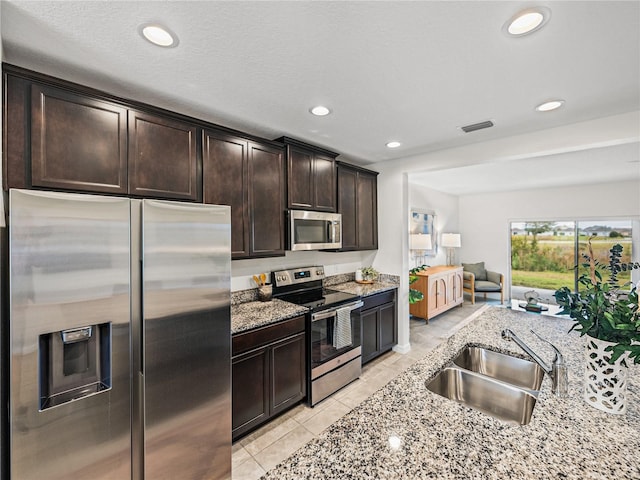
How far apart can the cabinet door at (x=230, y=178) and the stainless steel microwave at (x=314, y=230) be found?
1.63ft

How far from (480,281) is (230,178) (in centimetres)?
632

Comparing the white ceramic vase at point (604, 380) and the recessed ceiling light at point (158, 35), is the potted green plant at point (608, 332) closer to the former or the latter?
the white ceramic vase at point (604, 380)

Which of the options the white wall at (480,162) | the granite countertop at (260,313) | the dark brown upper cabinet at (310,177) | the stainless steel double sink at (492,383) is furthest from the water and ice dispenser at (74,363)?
the white wall at (480,162)

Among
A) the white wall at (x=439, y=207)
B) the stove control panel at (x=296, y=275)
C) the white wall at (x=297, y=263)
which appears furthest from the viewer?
the white wall at (x=439, y=207)

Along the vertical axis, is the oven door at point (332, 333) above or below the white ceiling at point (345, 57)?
below

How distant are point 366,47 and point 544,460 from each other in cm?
179

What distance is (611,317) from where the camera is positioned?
1.02 meters

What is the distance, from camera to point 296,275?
313cm

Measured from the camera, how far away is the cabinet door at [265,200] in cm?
245

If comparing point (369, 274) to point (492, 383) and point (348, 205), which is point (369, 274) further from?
point (492, 383)

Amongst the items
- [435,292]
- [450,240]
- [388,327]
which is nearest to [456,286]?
[435,292]

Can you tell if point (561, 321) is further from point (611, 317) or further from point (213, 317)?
point (213, 317)

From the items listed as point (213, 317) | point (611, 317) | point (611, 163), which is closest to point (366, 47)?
point (611, 317)

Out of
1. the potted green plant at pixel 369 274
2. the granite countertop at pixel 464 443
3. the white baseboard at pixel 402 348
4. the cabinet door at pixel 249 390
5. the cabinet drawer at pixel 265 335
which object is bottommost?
the white baseboard at pixel 402 348
